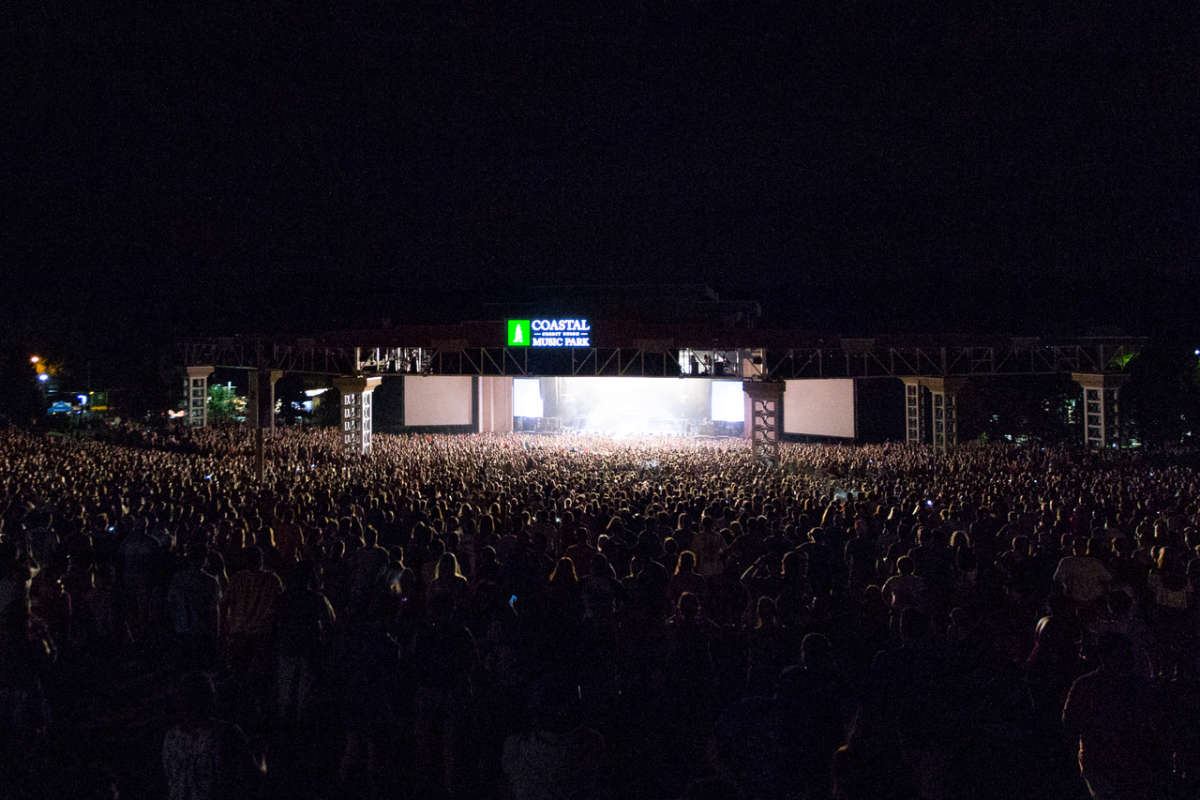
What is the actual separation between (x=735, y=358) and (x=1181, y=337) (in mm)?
32316

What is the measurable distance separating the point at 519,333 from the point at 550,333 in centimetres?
113

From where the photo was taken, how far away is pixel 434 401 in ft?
134

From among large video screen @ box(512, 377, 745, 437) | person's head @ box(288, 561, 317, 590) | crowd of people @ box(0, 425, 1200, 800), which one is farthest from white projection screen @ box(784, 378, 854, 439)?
person's head @ box(288, 561, 317, 590)

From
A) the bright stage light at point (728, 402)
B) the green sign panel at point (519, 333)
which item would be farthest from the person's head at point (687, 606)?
the bright stage light at point (728, 402)

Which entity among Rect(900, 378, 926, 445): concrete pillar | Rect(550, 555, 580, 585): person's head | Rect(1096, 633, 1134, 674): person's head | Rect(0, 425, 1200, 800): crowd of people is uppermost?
Rect(900, 378, 926, 445): concrete pillar

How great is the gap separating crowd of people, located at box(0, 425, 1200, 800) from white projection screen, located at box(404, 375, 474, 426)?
97.6 ft

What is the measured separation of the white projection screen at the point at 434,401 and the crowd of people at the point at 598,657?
29746 mm

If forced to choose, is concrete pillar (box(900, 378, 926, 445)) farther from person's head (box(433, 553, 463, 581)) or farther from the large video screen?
person's head (box(433, 553, 463, 581))

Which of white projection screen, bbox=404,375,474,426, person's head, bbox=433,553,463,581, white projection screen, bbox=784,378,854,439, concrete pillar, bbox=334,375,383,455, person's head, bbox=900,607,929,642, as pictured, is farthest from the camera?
white projection screen, bbox=404,375,474,426

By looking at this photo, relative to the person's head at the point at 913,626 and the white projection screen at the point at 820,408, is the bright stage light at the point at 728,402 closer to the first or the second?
the white projection screen at the point at 820,408

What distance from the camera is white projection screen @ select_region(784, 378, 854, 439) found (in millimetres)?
34344

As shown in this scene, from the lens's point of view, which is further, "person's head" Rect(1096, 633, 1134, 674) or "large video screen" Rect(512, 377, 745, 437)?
"large video screen" Rect(512, 377, 745, 437)

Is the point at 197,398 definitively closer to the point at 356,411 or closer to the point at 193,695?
the point at 356,411

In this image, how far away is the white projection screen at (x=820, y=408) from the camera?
34344mm
